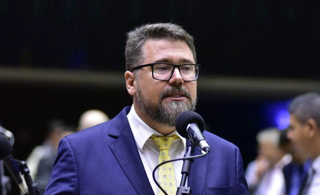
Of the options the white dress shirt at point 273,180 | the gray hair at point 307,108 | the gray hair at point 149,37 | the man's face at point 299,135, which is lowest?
the white dress shirt at point 273,180

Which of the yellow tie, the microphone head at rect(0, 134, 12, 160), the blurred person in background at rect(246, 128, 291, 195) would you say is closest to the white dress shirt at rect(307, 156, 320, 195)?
the yellow tie

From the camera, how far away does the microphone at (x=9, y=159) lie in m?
3.24

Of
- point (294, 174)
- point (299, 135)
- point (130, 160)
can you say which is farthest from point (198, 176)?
point (294, 174)

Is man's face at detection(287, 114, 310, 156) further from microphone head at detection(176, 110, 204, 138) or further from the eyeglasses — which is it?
microphone head at detection(176, 110, 204, 138)

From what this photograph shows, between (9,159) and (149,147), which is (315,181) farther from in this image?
(9,159)

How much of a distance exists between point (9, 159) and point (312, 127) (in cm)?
258

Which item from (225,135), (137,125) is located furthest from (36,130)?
(137,125)

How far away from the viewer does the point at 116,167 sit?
3369mm

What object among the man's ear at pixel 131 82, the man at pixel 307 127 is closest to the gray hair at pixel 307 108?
the man at pixel 307 127

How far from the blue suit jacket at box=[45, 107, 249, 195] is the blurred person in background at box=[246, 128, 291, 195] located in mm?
3973

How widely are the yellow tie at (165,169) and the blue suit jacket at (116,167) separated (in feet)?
0.32

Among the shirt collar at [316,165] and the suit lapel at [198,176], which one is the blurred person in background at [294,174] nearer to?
the shirt collar at [316,165]

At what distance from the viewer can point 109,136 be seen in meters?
3.54

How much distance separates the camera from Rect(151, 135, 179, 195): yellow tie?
3.38 meters
